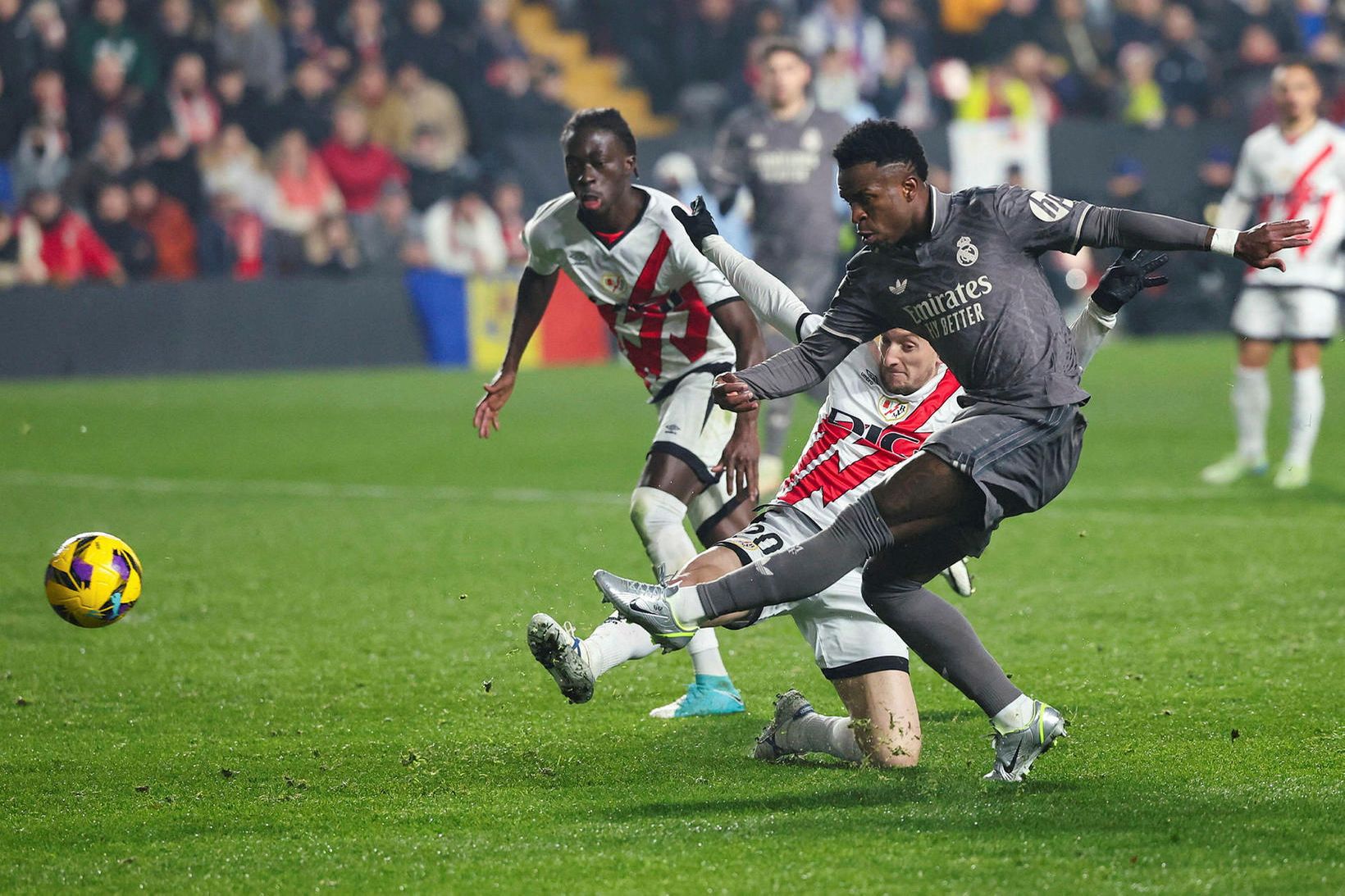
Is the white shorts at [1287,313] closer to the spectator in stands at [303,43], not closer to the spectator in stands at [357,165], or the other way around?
the spectator in stands at [357,165]

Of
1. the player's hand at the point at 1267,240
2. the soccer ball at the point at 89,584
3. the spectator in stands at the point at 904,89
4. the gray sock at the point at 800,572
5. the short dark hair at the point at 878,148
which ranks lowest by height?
the soccer ball at the point at 89,584

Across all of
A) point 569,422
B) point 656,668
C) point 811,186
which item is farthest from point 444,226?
point 656,668

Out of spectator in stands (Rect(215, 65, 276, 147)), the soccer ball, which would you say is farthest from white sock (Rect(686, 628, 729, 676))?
spectator in stands (Rect(215, 65, 276, 147))

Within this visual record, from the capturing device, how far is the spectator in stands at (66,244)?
17609 mm

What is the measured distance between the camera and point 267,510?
34.6ft

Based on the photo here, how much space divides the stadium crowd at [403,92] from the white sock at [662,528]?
11.1 m

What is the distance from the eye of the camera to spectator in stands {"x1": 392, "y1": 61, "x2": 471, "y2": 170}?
20297mm

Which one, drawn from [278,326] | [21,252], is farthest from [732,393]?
[278,326]

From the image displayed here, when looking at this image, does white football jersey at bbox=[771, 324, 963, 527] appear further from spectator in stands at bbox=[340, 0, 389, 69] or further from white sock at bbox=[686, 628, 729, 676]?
spectator in stands at bbox=[340, 0, 389, 69]

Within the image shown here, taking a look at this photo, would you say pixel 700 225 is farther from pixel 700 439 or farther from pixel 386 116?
pixel 386 116

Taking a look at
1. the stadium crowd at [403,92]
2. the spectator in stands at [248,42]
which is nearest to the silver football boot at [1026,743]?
the stadium crowd at [403,92]

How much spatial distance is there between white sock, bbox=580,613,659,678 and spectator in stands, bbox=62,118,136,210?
14.7 m

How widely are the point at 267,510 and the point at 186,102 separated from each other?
9.51m

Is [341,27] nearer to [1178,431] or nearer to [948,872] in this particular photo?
[1178,431]
